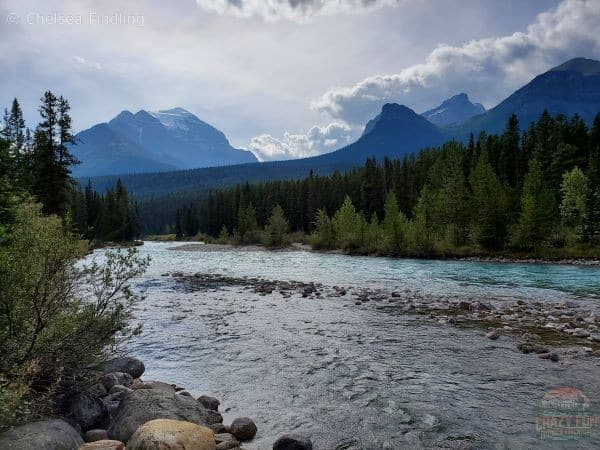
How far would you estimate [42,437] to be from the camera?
6.51m

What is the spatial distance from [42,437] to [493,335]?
1440 centimetres

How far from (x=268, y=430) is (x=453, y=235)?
56466 millimetres

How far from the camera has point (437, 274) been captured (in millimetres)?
36281

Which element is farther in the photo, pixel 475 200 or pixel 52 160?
pixel 475 200

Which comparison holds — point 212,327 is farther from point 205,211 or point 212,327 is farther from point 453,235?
point 205,211

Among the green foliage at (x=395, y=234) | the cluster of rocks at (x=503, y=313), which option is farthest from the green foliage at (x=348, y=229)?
the cluster of rocks at (x=503, y=313)

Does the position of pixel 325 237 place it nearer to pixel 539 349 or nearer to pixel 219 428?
pixel 539 349

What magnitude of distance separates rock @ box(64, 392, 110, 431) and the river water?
2.63 meters

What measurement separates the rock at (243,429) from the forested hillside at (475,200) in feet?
166

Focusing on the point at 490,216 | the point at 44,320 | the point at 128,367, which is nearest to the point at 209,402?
the point at 128,367

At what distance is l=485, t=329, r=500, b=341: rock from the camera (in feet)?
49.3

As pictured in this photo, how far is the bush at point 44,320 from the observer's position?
23.2ft

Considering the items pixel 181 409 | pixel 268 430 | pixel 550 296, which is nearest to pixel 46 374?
pixel 181 409

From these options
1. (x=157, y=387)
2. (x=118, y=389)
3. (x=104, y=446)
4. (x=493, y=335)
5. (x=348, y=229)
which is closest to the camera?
(x=104, y=446)
